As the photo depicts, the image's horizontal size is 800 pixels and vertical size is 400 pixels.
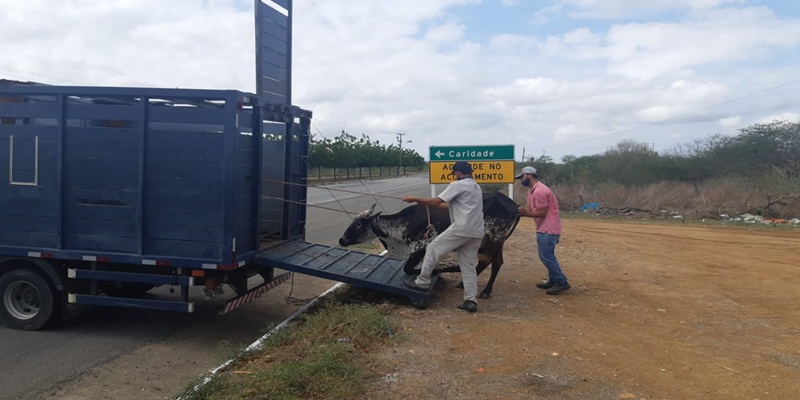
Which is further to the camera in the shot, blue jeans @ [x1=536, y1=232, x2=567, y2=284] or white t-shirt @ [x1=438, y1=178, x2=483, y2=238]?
blue jeans @ [x1=536, y1=232, x2=567, y2=284]

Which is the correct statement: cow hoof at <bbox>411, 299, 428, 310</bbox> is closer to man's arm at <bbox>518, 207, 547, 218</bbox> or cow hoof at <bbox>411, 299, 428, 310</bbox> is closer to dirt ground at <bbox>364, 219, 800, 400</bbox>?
dirt ground at <bbox>364, 219, 800, 400</bbox>

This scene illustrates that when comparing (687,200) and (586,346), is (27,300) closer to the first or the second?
(586,346)

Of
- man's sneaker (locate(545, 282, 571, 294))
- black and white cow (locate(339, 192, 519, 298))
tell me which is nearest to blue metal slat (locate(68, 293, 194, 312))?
black and white cow (locate(339, 192, 519, 298))

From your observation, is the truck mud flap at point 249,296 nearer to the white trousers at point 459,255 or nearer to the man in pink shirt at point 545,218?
the white trousers at point 459,255

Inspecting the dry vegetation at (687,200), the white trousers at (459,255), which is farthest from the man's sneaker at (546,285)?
the dry vegetation at (687,200)

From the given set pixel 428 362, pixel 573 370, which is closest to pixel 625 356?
pixel 573 370

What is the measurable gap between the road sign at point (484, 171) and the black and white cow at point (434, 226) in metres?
4.51

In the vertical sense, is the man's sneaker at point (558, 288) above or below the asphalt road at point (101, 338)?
above

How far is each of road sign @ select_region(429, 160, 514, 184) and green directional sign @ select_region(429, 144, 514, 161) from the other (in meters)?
0.09

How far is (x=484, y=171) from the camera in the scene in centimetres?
1336

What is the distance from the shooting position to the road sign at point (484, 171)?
13.2 meters

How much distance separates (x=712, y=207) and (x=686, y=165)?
13.8 m

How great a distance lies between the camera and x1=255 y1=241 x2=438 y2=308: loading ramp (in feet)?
24.5

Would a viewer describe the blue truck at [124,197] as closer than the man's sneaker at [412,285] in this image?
Yes
